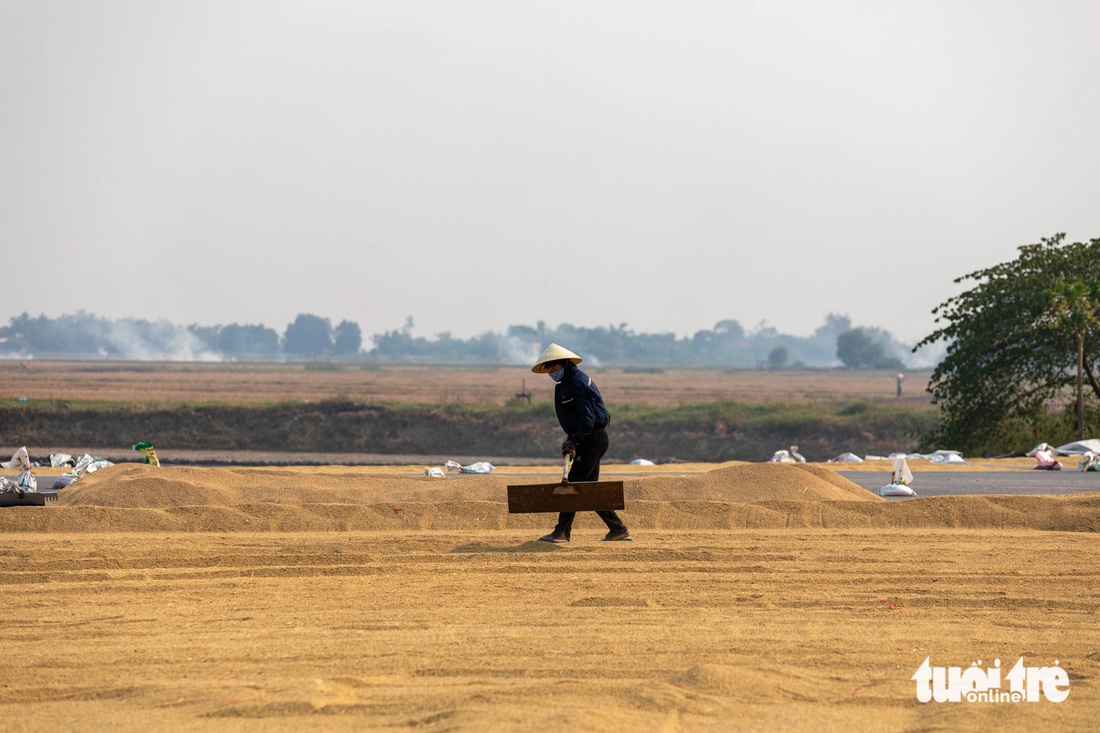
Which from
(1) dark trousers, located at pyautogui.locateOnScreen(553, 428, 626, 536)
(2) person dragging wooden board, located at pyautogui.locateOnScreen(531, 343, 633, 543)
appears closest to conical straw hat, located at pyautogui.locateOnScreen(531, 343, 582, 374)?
(2) person dragging wooden board, located at pyautogui.locateOnScreen(531, 343, 633, 543)

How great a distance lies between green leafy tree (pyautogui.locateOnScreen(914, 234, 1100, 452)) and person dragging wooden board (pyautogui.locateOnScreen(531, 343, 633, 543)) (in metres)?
20.1

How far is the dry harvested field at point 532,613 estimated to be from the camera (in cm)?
578

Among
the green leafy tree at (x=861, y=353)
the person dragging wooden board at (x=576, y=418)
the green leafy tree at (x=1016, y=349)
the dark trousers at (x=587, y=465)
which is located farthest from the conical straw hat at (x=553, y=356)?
the green leafy tree at (x=861, y=353)

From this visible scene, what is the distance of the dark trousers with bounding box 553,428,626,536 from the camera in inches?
423

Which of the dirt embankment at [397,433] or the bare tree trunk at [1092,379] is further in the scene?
the dirt embankment at [397,433]

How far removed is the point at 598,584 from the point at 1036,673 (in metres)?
3.41

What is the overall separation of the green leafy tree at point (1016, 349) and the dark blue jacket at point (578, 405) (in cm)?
2024

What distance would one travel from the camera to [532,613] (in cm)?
787

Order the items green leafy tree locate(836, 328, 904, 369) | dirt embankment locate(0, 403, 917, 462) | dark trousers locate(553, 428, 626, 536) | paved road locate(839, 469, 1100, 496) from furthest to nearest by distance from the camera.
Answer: green leafy tree locate(836, 328, 904, 369) < dirt embankment locate(0, 403, 917, 462) < paved road locate(839, 469, 1100, 496) < dark trousers locate(553, 428, 626, 536)

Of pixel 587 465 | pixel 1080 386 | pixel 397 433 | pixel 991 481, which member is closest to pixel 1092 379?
pixel 1080 386

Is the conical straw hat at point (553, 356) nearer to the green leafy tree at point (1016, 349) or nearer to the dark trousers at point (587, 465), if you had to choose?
the dark trousers at point (587, 465)

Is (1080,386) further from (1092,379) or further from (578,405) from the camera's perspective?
(578,405)

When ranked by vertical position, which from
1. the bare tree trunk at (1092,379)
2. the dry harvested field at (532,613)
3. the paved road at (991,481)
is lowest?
the paved road at (991,481)

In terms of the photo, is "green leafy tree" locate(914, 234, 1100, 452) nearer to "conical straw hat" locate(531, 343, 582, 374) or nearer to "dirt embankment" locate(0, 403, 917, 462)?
"dirt embankment" locate(0, 403, 917, 462)
